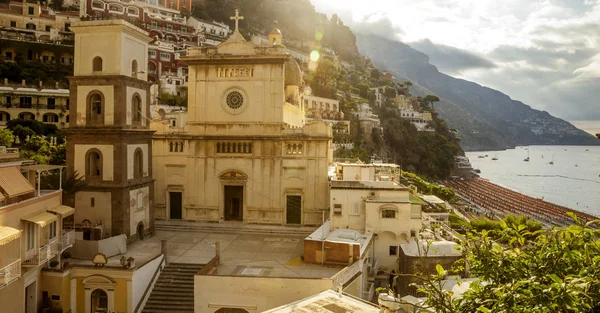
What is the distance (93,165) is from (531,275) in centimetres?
2237

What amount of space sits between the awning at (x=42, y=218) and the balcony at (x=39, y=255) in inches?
40.8

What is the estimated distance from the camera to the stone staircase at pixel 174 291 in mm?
19656

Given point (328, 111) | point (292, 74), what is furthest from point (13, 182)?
point (328, 111)

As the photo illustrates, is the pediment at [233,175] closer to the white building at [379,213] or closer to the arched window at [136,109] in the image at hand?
the arched window at [136,109]

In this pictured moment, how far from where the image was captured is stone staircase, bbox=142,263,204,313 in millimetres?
19656

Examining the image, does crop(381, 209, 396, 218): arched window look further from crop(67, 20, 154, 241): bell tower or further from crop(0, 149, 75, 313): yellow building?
crop(0, 149, 75, 313): yellow building

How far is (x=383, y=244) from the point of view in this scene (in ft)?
83.9

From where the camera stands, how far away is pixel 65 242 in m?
20.2

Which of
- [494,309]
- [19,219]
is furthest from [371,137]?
[494,309]

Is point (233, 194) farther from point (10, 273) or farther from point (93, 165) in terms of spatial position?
point (10, 273)

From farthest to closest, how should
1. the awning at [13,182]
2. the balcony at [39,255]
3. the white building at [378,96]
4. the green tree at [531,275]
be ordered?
the white building at [378,96] → the balcony at [39,255] → the awning at [13,182] → the green tree at [531,275]

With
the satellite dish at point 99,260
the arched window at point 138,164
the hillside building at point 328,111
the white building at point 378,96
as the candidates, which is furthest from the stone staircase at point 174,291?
the white building at point 378,96

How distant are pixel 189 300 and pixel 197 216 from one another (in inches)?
457

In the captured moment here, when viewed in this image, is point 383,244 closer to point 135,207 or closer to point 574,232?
point 135,207
